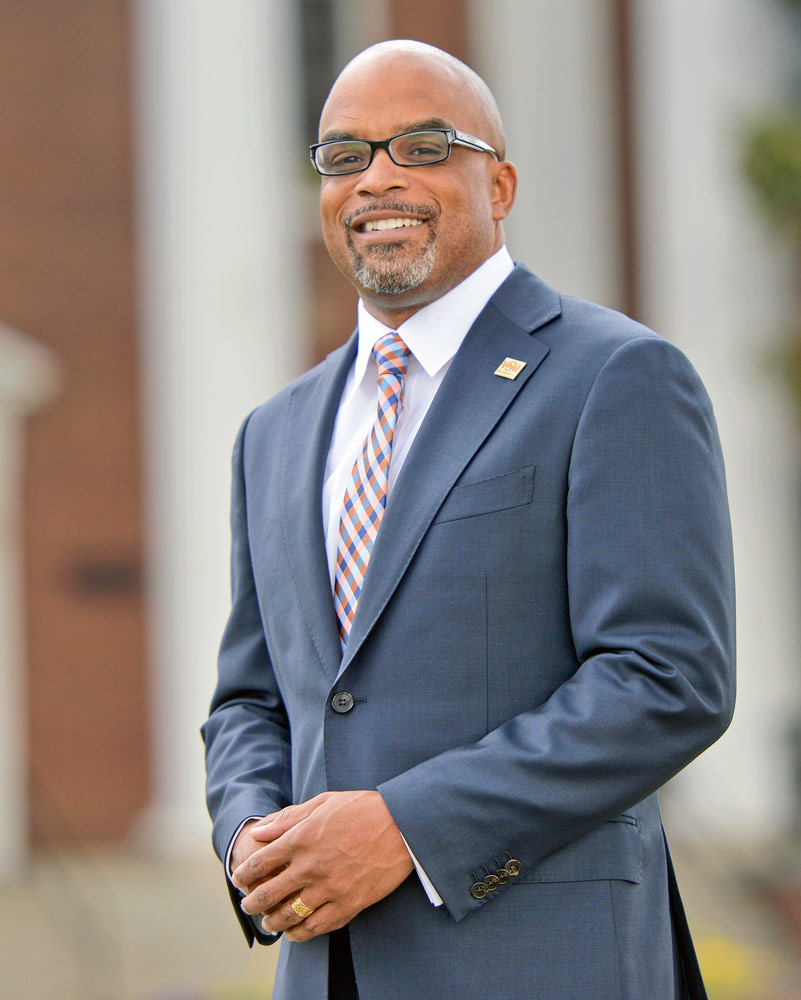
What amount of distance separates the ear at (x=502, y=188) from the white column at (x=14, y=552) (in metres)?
6.96

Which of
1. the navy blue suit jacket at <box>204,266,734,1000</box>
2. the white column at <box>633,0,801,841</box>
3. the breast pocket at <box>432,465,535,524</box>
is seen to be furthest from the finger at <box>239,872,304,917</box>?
the white column at <box>633,0,801,841</box>

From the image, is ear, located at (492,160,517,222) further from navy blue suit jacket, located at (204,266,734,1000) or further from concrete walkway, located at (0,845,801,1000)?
concrete walkway, located at (0,845,801,1000)

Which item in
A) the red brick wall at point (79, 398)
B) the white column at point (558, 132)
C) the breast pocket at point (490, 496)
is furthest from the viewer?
the white column at point (558, 132)

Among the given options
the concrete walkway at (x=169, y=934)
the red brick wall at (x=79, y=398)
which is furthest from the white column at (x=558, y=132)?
the concrete walkway at (x=169, y=934)

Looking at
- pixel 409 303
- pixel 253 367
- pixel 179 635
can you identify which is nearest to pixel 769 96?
pixel 253 367

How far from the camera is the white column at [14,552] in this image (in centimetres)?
884

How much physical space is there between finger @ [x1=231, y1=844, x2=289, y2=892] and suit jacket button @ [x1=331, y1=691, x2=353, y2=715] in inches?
9.8

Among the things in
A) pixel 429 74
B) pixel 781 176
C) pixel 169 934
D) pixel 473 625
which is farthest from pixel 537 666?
pixel 781 176

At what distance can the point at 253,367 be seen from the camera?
9.21 meters

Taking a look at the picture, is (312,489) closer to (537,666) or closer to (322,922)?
(537,666)

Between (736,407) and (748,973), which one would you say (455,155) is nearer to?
(748,973)

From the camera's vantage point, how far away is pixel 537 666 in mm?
2084

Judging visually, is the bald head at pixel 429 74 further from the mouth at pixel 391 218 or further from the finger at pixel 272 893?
the finger at pixel 272 893

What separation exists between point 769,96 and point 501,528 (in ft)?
Result: 26.2
